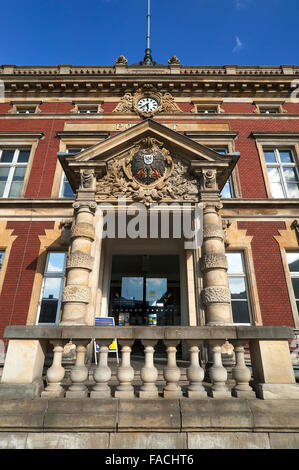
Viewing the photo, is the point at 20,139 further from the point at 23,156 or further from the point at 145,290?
the point at 145,290

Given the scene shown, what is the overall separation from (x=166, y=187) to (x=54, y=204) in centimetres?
544

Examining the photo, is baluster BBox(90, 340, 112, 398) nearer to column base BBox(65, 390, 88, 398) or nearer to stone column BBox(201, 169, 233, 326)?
column base BBox(65, 390, 88, 398)

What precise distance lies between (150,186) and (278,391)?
632cm

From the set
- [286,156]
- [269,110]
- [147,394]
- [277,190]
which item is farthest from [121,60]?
[147,394]

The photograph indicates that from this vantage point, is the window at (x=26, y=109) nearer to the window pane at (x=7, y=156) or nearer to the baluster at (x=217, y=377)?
the window pane at (x=7, y=156)

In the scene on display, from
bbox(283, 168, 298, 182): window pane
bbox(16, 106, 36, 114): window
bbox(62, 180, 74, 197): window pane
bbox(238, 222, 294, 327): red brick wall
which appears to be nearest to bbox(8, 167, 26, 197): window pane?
bbox(62, 180, 74, 197): window pane

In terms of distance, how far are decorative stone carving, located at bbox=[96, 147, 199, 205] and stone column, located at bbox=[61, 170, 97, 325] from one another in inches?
18.6

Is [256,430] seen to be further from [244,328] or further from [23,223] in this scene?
[23,223]

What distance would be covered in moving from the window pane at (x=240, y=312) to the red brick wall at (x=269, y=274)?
0.58 m

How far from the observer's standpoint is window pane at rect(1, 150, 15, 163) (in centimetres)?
1269

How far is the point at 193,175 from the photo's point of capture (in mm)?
8305

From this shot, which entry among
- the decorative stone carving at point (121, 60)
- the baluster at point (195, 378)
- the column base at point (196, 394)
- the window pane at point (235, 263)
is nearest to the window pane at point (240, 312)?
the window pane at point (235, 263)

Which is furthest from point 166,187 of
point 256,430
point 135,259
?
point 256,430

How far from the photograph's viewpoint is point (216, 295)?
254 inches
